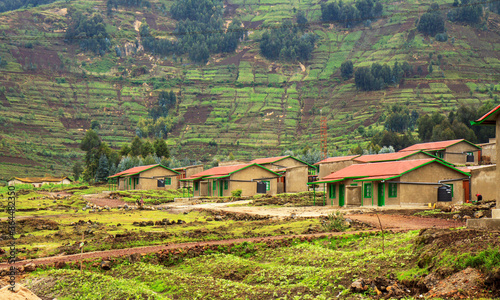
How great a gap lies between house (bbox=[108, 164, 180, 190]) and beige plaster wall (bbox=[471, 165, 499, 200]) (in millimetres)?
44577

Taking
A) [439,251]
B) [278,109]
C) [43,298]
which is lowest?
[43,298]

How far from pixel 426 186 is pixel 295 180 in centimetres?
2422

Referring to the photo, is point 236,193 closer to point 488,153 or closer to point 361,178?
point 361,178

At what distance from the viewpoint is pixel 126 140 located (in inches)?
6230

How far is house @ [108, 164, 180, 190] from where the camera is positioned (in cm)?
7075

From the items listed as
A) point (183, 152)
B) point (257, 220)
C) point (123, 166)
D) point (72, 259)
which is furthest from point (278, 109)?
point (72, 259)

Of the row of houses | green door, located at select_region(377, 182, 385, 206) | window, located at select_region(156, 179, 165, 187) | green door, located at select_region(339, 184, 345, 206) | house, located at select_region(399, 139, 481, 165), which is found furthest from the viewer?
window, located at select_region(156, 179, 165, 187)

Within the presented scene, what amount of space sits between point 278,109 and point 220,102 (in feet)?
70.0

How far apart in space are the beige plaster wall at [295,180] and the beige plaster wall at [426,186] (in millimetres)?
23866

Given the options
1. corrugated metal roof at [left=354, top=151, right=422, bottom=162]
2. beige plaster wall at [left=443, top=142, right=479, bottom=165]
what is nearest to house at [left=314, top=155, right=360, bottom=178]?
corrugated metal roof at [left=354, top=151, right=422, bottom=162]

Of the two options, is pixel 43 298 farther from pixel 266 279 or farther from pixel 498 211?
pixel 498 211

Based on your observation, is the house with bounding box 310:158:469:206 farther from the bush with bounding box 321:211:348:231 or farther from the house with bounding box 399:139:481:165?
the house with bounding box 399:139:481:165

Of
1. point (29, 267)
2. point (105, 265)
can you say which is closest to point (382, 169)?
point (105, 265)

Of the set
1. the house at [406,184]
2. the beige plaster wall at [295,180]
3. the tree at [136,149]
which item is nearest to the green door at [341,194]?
the house at [406,184]
